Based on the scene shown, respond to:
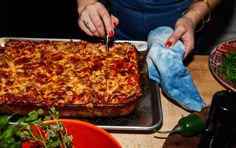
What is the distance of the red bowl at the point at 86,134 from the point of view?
36.8 inches

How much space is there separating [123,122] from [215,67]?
0.57 meters

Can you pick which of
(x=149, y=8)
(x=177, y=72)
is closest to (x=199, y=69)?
(x=177, y=72)

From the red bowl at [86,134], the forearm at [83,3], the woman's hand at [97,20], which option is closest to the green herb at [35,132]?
the red bowl at [86,134]

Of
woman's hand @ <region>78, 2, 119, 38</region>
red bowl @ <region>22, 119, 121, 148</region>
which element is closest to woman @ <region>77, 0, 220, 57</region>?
woman's hand @ <region>78, 2, 119, 38</region>

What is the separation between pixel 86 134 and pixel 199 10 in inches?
38.0

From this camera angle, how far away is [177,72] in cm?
138

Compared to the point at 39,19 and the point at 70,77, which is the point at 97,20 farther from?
the point at 39,19

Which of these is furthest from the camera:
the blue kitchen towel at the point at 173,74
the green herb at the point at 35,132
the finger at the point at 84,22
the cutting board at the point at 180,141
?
the finger at the point at 84,22

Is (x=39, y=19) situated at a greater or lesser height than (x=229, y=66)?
lesser

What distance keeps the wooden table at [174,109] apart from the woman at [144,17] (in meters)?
0.14

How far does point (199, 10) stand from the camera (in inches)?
64.7

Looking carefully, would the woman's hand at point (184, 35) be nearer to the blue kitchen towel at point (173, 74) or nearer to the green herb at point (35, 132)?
the blue kitchen towel at point (173, 74)

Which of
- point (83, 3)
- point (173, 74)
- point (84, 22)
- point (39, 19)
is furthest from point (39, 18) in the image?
point (173, 74)

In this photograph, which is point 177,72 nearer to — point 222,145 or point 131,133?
point 131,133
